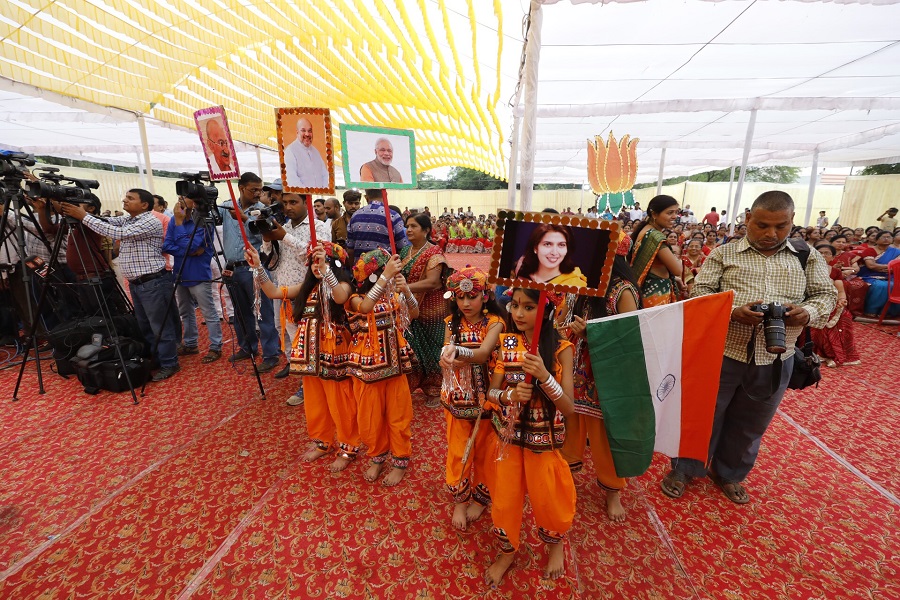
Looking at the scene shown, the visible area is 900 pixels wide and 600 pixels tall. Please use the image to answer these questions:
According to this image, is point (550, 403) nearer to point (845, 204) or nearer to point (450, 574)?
point (450, 574)

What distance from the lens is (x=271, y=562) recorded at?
1896 millimetres

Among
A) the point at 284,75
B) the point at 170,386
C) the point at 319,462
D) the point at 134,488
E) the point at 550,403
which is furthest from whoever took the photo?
the point at 284,75

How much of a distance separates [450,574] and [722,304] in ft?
6.11

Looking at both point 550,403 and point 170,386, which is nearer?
point 550,403

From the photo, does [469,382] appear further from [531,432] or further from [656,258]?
[656,258]

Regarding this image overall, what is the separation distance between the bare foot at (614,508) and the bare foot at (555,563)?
0.53m

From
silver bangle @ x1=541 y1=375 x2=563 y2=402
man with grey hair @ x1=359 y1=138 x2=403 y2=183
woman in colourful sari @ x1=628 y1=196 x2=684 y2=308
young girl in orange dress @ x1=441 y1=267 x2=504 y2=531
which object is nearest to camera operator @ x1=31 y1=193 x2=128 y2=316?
man with grey hair @ x1=359 y1=138 x2=403 y2=183

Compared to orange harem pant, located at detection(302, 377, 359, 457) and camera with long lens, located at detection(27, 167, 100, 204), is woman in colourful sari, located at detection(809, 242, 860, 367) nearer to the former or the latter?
orange harem pant, located at detection(302, 377, 359, 457)

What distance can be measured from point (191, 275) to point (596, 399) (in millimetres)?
4232

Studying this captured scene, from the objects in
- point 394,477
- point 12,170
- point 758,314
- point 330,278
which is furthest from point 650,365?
point 12,170

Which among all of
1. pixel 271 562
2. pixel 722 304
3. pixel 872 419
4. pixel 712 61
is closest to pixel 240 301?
pixel 271 562

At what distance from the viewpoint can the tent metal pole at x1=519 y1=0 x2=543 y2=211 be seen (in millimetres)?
3303

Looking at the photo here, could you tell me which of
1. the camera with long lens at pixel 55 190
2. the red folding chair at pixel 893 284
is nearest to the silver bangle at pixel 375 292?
the camera with long lens at pixel 55 190

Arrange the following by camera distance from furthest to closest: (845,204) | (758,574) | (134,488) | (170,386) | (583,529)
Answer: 1. (845,204)
2. (170,386)
3. (134,488)
4. (583,529)
5. (758,574)
